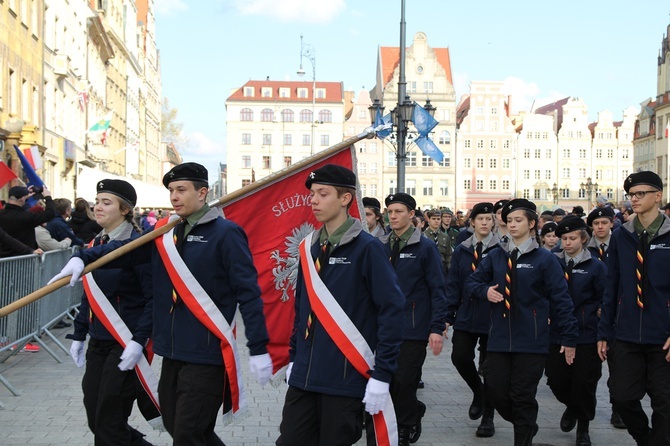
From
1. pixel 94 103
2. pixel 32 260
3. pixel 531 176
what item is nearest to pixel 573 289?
pixel 32 260

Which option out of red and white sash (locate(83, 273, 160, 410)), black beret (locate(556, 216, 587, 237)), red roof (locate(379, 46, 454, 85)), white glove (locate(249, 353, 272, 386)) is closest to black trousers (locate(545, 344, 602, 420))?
black beret (locate(556, 216, 587, 237))

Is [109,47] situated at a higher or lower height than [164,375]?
higher

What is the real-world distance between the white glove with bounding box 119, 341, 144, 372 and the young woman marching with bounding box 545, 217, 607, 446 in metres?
4.26

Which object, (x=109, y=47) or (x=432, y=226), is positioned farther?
(x=109, y=47)

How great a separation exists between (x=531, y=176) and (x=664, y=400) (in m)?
93.0

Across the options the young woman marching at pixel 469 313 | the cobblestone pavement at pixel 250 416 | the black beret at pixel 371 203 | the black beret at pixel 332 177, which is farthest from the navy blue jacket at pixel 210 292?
the black beret at pixel 371 203

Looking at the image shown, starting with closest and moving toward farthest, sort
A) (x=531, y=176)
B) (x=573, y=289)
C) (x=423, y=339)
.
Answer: (x=423, y=339), (x=573, y=289), (x=531, y=176)

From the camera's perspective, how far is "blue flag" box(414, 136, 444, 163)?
18.7 meters

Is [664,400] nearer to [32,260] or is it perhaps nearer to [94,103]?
[32,260]

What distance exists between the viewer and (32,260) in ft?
38.1

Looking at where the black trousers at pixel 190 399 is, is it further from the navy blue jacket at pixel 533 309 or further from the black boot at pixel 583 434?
the black boot at pixel 583 434

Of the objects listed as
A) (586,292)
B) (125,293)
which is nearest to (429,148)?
(586,292)

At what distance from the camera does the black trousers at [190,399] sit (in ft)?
16.2

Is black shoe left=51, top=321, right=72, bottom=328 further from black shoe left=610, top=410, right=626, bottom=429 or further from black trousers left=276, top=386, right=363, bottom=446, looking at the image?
black trousers left=276, top=386, right=363, bottom=446
